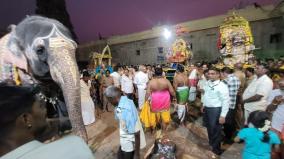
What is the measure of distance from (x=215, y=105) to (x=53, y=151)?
4144 mm

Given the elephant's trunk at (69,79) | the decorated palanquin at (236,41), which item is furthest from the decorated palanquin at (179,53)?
the elephant's trunk at (69,79)

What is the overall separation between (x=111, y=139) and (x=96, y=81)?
5.55m

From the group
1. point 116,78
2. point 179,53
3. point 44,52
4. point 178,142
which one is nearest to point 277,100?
point 178,142

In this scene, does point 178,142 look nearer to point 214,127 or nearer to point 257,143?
point 214,127

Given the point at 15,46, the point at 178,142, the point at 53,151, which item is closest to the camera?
the point at 53,151

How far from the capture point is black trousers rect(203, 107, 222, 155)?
16.0 ft

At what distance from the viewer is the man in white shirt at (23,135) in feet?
3.45

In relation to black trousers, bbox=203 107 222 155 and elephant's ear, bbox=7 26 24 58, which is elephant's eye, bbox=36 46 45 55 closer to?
elephant's ear, bbox=7 26 24 58

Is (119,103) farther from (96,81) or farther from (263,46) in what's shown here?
(263,46)

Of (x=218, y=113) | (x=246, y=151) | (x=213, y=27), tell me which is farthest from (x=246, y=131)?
(x=213, y=27)

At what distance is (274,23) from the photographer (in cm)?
1786

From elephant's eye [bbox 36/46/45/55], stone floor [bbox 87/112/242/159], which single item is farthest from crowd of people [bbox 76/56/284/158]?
elephant's eye [bbox 36/46/45/55]

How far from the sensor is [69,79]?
10.3ft

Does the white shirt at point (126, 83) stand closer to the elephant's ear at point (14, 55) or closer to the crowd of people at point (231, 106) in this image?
the crowd of people at point (231, 106)
